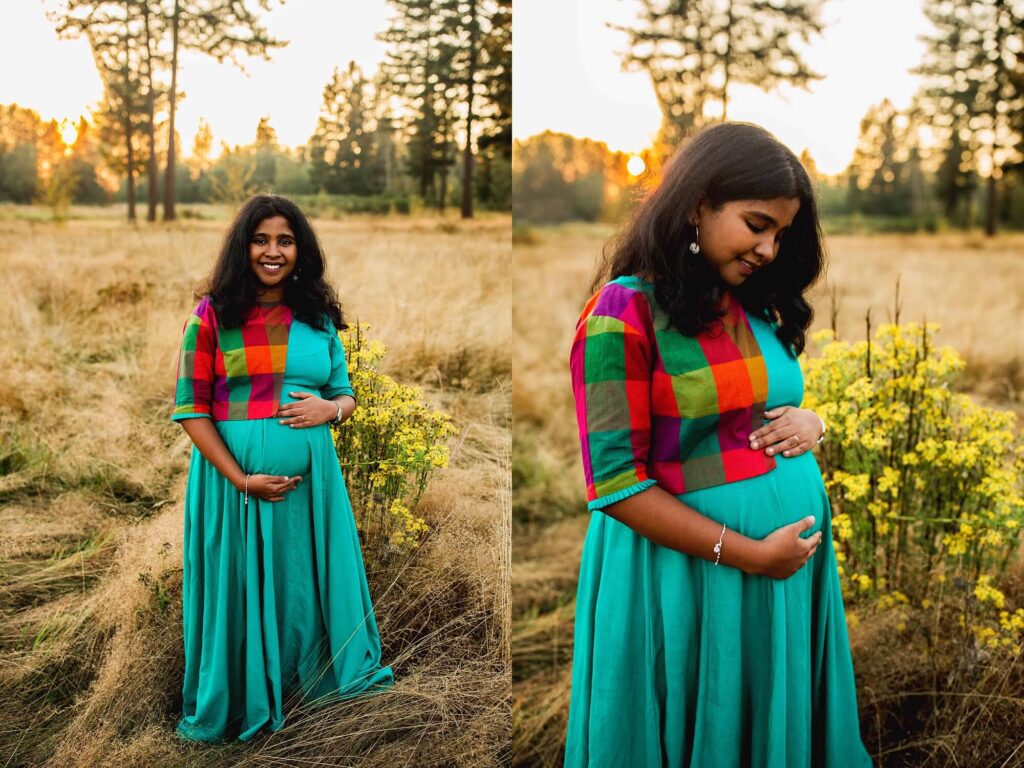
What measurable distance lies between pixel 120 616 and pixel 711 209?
215 centimetres

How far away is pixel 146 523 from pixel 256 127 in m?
1.32

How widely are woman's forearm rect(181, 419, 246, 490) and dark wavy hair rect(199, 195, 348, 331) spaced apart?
299mm

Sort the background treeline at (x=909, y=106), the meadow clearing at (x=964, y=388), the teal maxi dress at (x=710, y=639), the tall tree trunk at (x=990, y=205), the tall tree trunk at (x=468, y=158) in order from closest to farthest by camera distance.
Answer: the teal maxi dress at (x=710, y=639)
the tall tree trunk at (x=468, y=158)
the meadow clearing at (x=964, y=388)
the background treeline at (x=909, y=106)
the tall tree trunk at (x=990, y=205)

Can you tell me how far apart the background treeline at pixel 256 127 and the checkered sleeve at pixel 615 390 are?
4.38 ft

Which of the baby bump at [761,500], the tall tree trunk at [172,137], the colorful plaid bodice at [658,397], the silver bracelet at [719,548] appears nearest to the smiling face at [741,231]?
the colorful plaid bodice at [658,397]

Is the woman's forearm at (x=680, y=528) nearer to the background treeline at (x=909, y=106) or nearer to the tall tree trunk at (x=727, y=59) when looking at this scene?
the background treeline at (x=909, y=106)

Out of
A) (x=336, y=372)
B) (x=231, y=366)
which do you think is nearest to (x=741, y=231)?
(x=336, y=372)

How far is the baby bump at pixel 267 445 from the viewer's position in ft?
8.19

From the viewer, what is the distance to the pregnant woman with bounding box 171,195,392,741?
2484 millimetres

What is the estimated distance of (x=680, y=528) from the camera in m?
1.92

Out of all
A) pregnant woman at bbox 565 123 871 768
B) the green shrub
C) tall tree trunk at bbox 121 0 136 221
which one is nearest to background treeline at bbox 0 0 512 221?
tall tree trunk at bbox 121 0 136 221

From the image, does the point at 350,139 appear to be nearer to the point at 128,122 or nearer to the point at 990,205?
the point at 128,122

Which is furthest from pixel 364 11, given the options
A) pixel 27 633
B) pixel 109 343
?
pixel 27 633

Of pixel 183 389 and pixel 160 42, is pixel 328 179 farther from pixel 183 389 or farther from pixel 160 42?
pixel 183 389
